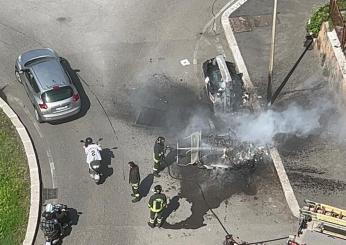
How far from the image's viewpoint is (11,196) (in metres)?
21.0

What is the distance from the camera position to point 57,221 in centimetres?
1950

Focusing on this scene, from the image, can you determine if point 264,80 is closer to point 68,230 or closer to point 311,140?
point 311,140

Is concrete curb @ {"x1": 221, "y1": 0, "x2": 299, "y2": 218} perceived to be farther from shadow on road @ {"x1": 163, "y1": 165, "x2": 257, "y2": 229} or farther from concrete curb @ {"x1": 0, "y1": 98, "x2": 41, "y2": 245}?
concrete curb @ {"x1": 0, "y1": 98, "x2": 41, "y2": 245}

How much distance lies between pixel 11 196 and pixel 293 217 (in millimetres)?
9449

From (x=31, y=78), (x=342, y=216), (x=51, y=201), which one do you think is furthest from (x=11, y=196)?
(x=342, y=216)

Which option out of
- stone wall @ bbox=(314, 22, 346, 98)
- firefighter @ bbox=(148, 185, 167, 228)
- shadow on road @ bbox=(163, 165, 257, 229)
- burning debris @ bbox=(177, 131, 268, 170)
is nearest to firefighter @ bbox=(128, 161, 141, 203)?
firefighter @ bbox=(148, 185, 167, 228)

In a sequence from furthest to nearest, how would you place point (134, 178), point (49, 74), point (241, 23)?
point (241, 23), point (49, 74), point (134, 178)

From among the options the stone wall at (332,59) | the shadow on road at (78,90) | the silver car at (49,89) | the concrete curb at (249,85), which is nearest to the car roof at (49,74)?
the silver car at (49,89)

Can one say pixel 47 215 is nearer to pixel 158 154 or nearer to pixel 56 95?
pixel 158 154

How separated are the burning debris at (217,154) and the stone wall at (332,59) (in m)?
4.74

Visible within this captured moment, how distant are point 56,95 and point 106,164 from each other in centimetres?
340

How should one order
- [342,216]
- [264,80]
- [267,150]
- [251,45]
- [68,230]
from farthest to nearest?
[251,45], [264,80], [267,150], [68,230], [342,216]

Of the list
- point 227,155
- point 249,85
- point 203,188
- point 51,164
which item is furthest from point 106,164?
point 249,85

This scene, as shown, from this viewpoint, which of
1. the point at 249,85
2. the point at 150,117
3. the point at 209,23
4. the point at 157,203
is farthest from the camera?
the point at 209,23
